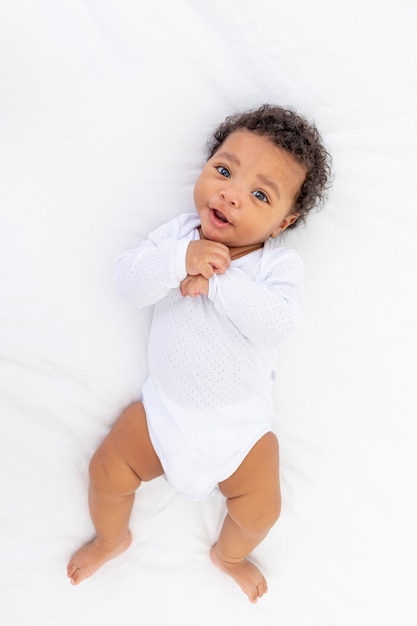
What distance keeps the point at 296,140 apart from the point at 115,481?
0.86 metres

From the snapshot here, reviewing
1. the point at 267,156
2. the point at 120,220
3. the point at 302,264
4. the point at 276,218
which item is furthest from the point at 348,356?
the point at 120,220

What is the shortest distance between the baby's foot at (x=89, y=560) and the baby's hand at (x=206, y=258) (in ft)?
2.32

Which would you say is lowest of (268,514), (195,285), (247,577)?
(247,577)

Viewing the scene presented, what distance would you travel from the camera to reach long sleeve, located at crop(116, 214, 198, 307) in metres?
1.03

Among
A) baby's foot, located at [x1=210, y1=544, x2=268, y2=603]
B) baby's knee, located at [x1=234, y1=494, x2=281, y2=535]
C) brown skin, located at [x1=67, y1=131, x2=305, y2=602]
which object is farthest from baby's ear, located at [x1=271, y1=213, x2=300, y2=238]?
baby's foot, located at [x1=210, y1=544, x2=268, y2=603]

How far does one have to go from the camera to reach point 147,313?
123 cm

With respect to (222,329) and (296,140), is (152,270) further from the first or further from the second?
(296,140)

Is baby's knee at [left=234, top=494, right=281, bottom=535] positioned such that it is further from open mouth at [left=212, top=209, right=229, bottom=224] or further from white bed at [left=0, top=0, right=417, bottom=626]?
open mouth at [left=212, top=209, right=229, bottom=224]

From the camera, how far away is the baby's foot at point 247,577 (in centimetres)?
124

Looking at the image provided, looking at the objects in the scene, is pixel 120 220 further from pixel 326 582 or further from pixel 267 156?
pixel 326 582

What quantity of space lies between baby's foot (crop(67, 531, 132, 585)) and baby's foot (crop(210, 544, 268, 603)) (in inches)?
10.7

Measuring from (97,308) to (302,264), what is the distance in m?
0.49

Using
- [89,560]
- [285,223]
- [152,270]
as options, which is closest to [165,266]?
[152,270]

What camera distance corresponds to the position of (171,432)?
3.66 ft
